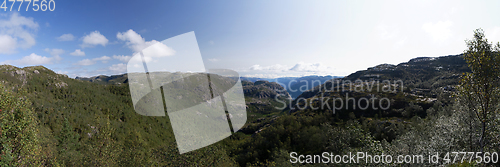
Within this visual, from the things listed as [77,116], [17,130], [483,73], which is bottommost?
[77,116]

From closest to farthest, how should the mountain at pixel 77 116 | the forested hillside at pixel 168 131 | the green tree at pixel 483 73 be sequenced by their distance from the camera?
the green tree at pixel 483 73 < the forested hillside at pixel 168 131 < the mountain at pixel 77 116

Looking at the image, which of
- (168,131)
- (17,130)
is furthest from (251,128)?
(17,130)

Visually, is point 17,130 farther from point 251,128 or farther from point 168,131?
point 251,128

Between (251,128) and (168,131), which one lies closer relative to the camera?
(168,131)

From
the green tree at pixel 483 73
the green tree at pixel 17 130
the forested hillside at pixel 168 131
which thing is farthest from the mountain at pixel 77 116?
the green tree at pixel 483 73

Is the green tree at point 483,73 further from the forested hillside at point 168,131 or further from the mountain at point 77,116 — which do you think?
the mountain at point 77,116

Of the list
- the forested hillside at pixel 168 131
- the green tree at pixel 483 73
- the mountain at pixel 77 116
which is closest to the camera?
the green tree at pixel 483 73

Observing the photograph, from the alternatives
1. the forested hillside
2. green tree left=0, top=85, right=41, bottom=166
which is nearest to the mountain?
the forested hillside

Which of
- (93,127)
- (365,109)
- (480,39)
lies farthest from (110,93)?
(365,109)

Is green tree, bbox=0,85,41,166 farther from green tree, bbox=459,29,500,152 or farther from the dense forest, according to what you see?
green tree, bbox=459,29,500,152

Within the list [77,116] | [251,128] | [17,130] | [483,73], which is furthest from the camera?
[251,128]
